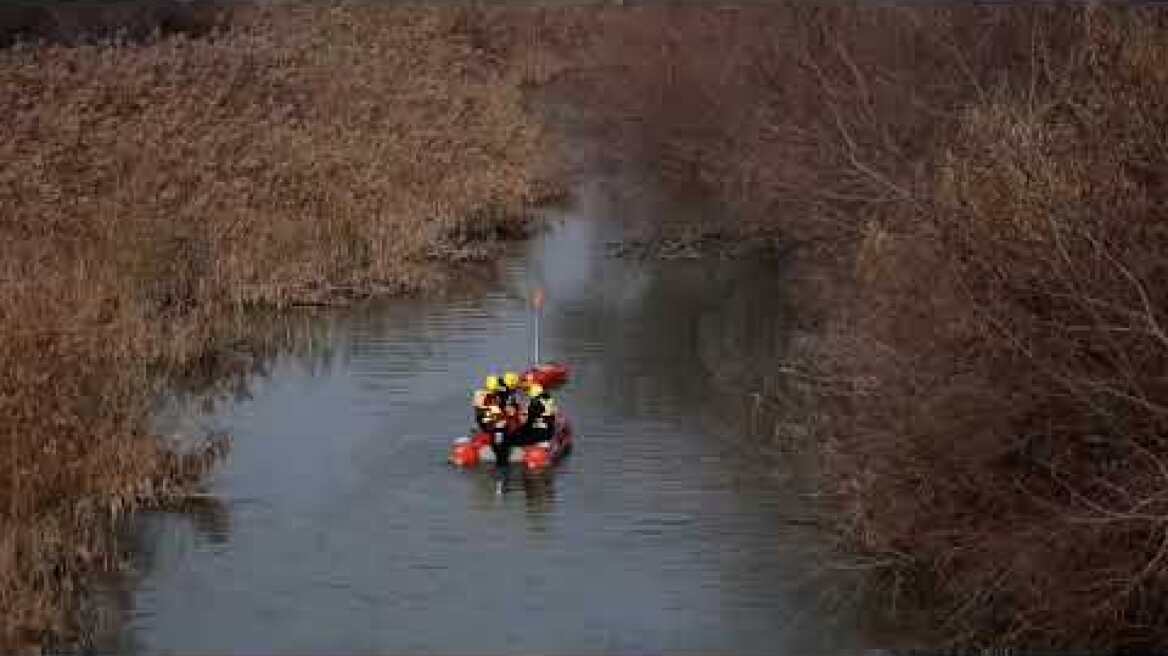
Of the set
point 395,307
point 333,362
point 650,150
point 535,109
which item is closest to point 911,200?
point 333,362

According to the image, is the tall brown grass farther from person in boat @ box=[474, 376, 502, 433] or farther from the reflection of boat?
person in boat @ box=[474, 376, 502, 433]

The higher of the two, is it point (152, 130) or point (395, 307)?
point (152, 130)

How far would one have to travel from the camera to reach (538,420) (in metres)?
16.0

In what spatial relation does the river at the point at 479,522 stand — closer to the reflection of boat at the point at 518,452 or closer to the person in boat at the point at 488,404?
the reflection of boat at the point at 518,452

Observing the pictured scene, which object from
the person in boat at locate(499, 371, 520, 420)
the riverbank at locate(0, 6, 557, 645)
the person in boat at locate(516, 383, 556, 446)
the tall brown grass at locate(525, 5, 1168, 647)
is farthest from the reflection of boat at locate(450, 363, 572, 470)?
the tall brown grass at locate(525, 5, 1168, 647)

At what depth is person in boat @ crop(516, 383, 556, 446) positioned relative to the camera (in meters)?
16.0

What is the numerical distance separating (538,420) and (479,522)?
168 centimetres

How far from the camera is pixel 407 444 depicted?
16562 mm

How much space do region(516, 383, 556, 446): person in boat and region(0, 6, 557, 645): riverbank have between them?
2546 millimetres

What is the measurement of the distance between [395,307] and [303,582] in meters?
9.38

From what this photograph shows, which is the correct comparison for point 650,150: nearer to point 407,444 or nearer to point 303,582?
point 407,444

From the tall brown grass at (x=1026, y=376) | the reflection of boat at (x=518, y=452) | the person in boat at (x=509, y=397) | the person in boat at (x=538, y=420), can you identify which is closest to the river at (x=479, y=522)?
the reflection of boat at (x=518, y=452)

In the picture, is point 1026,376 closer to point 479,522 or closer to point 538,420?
point 479,522

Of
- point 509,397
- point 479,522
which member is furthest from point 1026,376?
point 509,397
